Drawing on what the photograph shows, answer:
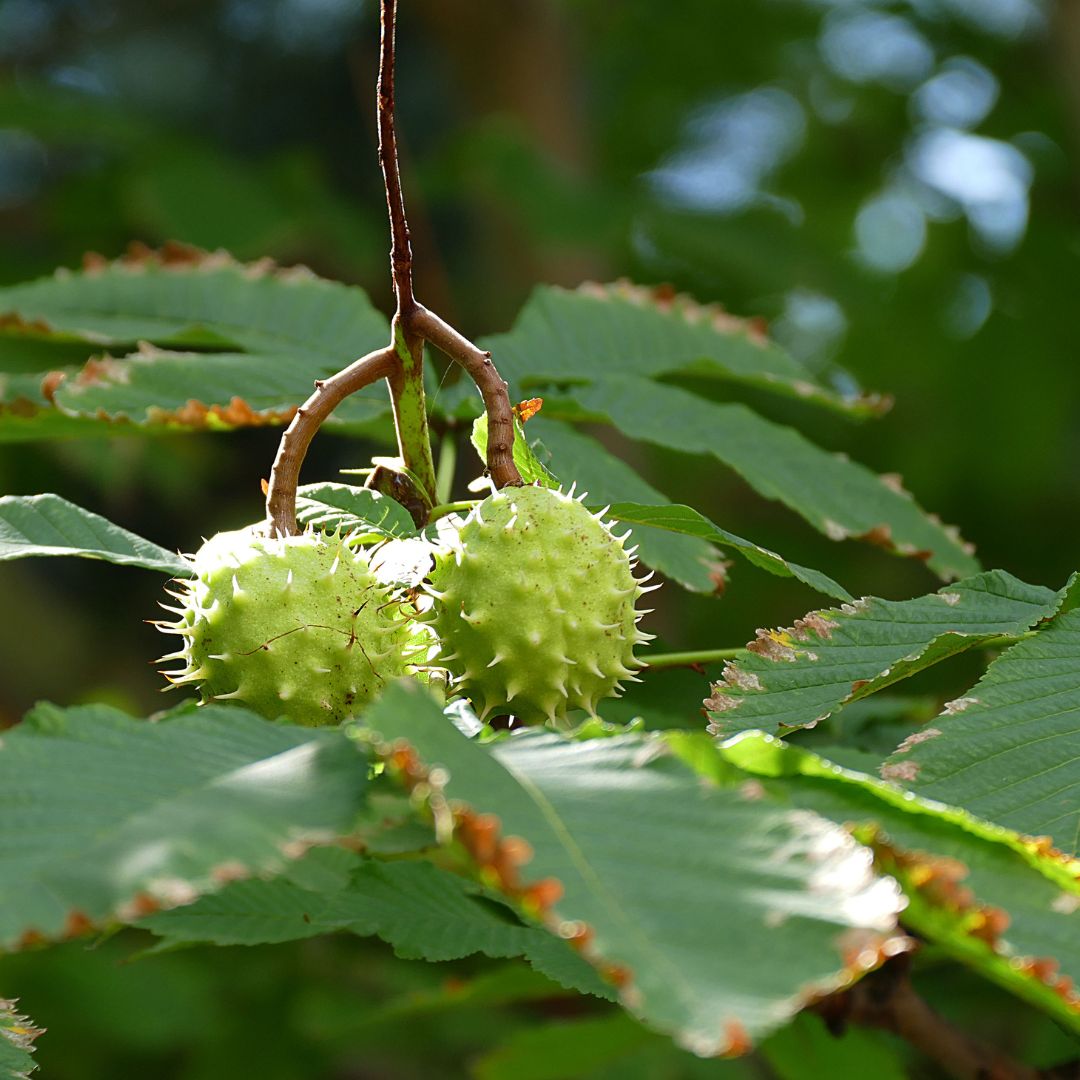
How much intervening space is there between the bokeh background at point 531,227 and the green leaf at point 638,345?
5.54 ft

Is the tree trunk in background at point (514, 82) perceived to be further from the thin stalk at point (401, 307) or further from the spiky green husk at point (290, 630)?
the spiky green husk at point (290, 630)

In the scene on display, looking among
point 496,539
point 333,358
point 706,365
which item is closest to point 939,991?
point 706,365

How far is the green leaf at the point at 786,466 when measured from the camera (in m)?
1.67

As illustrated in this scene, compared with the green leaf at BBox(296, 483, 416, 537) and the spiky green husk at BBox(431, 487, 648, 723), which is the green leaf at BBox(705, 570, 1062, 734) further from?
the green leaf at BBox(296, 483, 416, 537)

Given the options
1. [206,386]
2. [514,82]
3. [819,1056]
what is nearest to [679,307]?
[206,386]

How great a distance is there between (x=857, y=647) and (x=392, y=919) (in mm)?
626

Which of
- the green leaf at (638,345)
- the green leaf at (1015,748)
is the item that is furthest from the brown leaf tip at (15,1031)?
the green leaf at (638,345)

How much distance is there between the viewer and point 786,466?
1.73m

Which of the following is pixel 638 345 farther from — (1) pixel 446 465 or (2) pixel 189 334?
(2) pixel 189 334

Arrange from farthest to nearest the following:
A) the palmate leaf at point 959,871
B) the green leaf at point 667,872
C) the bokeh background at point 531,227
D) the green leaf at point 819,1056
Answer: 1. the bokeh background at point 531,227
2. the green leaf at point 819,1056
3. the palmate leaf at point 959,871
4. the green leaf at point 667,872

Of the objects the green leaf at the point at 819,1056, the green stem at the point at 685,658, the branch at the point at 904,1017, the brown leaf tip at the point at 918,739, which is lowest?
the green leaf at the point at 819,1056

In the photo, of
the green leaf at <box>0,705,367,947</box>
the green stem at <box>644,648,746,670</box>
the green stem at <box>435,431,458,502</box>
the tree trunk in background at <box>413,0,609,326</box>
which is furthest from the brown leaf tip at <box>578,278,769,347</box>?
the tree trunk in background at <box>413,0,609,326</box>

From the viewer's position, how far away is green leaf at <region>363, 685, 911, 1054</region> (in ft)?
2.13

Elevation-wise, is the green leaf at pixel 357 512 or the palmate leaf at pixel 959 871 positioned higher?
the green leaf at pixel 357 512
